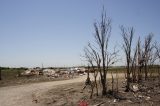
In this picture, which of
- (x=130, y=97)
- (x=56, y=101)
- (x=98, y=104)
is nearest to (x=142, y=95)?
(x=130, y=97)

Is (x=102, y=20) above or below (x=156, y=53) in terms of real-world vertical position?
above

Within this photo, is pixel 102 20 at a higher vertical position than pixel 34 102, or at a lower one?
higher

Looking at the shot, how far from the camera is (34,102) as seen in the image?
2086cm

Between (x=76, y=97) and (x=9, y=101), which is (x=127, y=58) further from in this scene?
(x=9, y=101)

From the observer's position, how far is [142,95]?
20.1 m

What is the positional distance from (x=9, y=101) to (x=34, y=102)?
2.49m

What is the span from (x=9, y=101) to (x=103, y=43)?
9366mm

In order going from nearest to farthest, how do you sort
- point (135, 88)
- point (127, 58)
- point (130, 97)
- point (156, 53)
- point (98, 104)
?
1. point (98, 104)
2. point (130, 97)
3. point (135, 88)
4. point (127, 58)
5. point (156, 53)

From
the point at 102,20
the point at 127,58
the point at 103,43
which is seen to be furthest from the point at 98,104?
the point at 127,58

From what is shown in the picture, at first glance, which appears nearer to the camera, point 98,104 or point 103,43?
point 98,104

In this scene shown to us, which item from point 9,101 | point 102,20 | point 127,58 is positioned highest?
point 102,20

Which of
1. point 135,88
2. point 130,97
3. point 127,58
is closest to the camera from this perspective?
point 130,97

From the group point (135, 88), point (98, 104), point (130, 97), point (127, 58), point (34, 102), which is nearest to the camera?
point (98, 104)

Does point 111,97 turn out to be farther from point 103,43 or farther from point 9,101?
point 9,101
